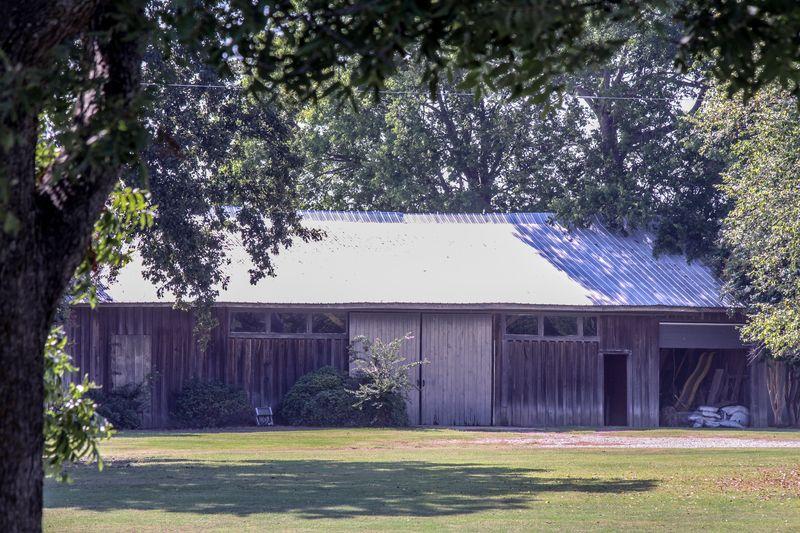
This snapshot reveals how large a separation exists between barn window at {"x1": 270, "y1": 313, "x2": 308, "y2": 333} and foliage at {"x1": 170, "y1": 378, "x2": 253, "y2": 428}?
259 cm

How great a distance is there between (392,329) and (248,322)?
4.25 m

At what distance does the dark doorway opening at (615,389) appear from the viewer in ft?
134

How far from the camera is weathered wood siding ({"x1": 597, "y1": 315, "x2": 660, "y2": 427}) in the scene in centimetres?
3975

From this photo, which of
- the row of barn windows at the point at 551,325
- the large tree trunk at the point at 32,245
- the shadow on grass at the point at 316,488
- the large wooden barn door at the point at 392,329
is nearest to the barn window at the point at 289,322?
the large wooden barn door at the point at 392,329

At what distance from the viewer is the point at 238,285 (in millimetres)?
38219

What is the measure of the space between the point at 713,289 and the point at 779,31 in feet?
120

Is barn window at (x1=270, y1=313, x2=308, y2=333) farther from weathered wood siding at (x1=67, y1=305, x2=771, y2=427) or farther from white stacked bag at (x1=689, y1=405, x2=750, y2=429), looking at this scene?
white stacked bag at (x1=689, y1=405, x2=750, y2=429)

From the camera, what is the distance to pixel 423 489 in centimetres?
1831

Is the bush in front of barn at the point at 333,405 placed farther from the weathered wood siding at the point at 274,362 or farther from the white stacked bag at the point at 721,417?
the white stacked bag at the point at 721,417

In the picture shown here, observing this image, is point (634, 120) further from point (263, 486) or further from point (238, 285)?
point (263, 486)

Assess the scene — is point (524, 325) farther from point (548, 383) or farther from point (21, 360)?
point (21, 360)

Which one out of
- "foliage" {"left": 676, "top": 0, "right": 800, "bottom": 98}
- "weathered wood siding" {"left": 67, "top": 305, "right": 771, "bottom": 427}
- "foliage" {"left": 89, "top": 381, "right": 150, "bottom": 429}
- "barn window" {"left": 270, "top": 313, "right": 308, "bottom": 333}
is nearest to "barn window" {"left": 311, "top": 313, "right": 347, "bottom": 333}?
"barn window" {"left": 270, "top": 313, "right": 308, "bottom": 333}

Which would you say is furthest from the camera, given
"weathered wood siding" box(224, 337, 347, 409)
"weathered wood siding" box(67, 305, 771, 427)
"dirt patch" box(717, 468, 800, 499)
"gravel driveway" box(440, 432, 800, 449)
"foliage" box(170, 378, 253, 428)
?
"weathered wood siding" box(224, 337, 347, 409)

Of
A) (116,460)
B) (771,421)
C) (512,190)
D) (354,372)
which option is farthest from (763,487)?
(512,190)
